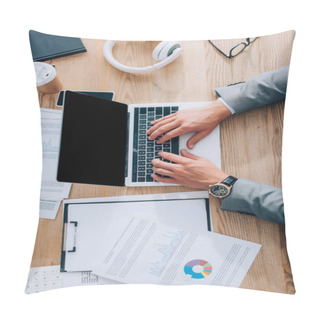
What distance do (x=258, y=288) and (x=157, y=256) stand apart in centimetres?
34

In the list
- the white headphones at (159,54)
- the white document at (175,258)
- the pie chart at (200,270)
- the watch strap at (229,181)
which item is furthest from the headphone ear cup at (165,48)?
the pie chart at (200,270)

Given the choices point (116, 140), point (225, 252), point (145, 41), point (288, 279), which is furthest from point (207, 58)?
point (288, 279)

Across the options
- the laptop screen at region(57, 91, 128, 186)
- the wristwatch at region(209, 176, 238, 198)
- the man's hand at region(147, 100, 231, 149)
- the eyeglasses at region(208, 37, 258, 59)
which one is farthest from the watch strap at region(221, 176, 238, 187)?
the eyeglasses at region(208, 37, 258, 59)

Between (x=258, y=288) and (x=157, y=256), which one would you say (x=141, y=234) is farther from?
(x=258, y=288)

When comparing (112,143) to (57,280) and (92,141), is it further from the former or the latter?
(57,280)

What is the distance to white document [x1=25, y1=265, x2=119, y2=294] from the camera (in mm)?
999

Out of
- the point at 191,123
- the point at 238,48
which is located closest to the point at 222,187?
the point at 191,123

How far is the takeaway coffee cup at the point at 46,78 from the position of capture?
1.09 metres

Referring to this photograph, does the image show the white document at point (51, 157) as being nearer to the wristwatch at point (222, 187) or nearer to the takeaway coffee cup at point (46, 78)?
the takeaway coffee cup at point (46, 78)

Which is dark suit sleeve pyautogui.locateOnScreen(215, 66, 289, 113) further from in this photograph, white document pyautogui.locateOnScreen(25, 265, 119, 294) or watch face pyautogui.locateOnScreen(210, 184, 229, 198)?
white document pyautogui.locateOnScreen(25, 265, 119, 294)

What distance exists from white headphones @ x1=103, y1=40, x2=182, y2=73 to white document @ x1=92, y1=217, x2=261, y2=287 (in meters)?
0.58

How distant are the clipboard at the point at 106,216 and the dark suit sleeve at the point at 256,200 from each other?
90 mm

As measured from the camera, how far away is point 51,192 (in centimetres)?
105

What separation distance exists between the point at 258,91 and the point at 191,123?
0.26 m
